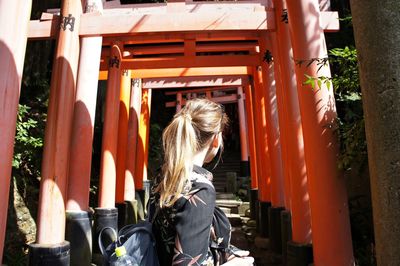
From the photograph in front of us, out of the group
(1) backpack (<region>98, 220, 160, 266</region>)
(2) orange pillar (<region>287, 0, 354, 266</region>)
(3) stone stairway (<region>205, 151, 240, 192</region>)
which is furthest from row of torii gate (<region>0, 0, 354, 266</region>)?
(3) stone stairway (<region>205, 151, 240, 192</region>)

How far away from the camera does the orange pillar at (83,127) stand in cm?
442

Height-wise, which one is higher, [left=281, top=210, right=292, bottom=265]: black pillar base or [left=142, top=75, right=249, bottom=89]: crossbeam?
[left=142, top=75, right=249, bottom=89]: crossbeam

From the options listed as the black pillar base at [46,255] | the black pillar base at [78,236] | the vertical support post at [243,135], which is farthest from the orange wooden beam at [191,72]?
the vertical support post at [243,135]

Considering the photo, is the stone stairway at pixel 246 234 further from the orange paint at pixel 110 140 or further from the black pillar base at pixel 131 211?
the orange paint at pixel 110 140

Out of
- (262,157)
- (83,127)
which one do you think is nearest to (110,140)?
(83,127)

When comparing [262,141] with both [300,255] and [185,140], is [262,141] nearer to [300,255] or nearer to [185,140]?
[300,255]

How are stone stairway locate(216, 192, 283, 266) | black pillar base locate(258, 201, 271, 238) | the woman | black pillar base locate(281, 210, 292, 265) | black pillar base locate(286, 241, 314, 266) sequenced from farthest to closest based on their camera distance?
black pillar base locate(258, 201, 271, 238) → stone stairway locate(216, 192, 283, 266) → black pillar base locate(281, 210, 292, 265) → black pillar base locate(286, 241, 314, 266) → the woman

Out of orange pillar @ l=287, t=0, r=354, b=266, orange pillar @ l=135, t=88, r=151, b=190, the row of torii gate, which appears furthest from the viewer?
orange pillar @ l=135, t=88, r=151, b=190

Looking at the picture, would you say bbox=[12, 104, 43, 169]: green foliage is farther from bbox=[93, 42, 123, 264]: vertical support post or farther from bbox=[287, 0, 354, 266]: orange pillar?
bbox=[287, 0, 354, 266]: orange pillar

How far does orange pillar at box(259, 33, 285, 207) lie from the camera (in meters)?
5.65

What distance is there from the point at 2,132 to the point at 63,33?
5.99ft

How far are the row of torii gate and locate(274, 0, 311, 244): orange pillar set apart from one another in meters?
0.01

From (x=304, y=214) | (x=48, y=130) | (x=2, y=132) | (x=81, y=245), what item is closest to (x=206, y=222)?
(x=2, y=132)

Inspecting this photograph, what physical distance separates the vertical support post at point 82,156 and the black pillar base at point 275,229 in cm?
281
